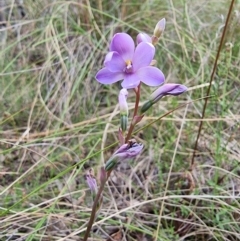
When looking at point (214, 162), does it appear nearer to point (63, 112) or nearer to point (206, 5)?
point (63, 112)

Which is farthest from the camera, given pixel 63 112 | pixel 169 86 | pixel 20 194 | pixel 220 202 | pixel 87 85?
pixel 87 85

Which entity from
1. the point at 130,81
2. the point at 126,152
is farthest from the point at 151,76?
the point at 126,152

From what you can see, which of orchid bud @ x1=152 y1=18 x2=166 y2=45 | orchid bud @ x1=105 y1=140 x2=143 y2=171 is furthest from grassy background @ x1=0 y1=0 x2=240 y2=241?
orchid bud @ x1=152 y1=18 x2=166 y2=45

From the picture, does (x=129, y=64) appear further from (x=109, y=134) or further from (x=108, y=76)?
(x=109, y=134)

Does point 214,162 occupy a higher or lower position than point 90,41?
lower

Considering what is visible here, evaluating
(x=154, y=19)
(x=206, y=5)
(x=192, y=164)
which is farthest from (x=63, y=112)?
(x=206, y=5)

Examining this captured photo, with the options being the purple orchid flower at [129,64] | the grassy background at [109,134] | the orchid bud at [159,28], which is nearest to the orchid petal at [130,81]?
the purple orchid flower at [129,64]
